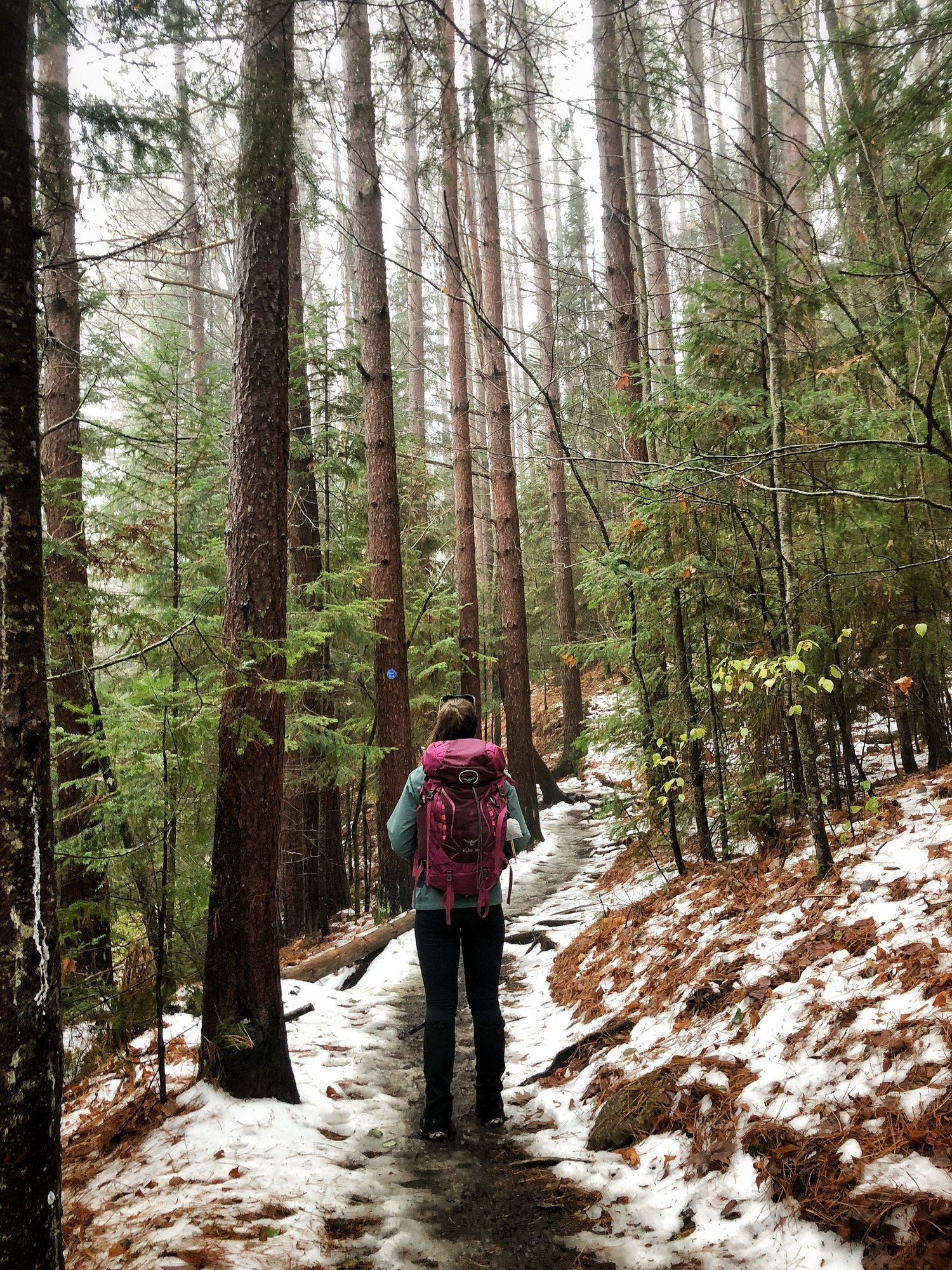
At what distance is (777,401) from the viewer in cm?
465

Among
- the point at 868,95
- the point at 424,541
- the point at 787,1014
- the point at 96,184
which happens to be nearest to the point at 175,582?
the point at 96,184

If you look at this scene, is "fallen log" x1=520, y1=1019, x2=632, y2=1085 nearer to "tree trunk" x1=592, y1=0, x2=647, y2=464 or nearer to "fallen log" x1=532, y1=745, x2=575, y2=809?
"tree trunk" x1=592, y1=0, x2=647, y2=464

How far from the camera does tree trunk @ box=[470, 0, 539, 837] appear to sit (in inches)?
482

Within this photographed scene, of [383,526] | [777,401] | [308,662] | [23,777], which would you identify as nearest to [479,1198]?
[23,777]

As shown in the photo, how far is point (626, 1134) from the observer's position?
132 inches

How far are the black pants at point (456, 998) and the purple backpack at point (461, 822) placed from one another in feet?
0.45

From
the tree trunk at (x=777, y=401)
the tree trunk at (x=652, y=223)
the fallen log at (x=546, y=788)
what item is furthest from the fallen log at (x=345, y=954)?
the fallen log at (x=546, y=788)

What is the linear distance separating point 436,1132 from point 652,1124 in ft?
3.88

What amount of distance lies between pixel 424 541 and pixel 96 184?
12.3 meters

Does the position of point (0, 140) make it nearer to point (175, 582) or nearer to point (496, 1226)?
point (175, 582)

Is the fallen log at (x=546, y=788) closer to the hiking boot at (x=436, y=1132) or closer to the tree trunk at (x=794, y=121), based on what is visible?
Answer: the tree trunk at (x=794, y=121)

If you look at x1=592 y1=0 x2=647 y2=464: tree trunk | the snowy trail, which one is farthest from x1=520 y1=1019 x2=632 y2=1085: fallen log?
x1=592 y1=0 x2=647 y2=464: tree trunk

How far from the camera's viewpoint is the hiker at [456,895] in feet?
12.8

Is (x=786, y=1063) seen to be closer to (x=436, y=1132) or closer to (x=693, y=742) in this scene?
(x=436, y=1132)
